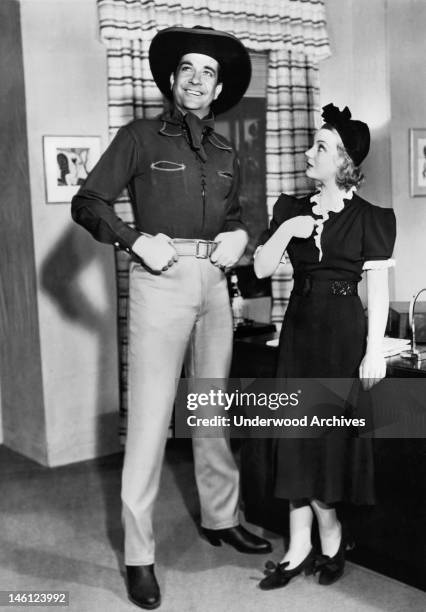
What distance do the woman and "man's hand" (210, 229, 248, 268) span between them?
19 cm

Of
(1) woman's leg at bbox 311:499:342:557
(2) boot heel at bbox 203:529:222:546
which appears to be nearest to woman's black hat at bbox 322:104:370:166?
(1) woman's leg at bbox 311:499:342:557

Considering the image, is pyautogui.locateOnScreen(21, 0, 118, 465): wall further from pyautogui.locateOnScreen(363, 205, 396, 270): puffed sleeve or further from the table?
pyautogui.locateOnScreen(363, 205, 396, 270): puffed sleeve

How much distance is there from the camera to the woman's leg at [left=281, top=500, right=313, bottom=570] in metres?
3.20

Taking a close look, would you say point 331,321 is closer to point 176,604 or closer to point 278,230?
point 278,230

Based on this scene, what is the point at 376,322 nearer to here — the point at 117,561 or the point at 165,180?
the point at 165,180

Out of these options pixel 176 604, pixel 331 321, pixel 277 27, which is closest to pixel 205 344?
pixel 331 321

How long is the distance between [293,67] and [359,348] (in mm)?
3272

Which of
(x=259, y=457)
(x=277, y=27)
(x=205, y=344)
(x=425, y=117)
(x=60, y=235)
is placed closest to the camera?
(x=205, y=344)

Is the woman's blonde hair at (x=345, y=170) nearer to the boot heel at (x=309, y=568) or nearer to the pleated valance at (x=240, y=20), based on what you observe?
the boot heel at (x=309, y=568)

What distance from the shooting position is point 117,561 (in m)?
3.51

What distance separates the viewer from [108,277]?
5.10 metres

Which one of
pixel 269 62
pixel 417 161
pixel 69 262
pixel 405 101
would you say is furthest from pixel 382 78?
pixel 69 262

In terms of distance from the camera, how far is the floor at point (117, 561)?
3066mm

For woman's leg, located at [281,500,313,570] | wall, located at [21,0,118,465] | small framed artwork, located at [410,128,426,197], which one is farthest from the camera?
small framed artwork, located at [410,128,426,197]
